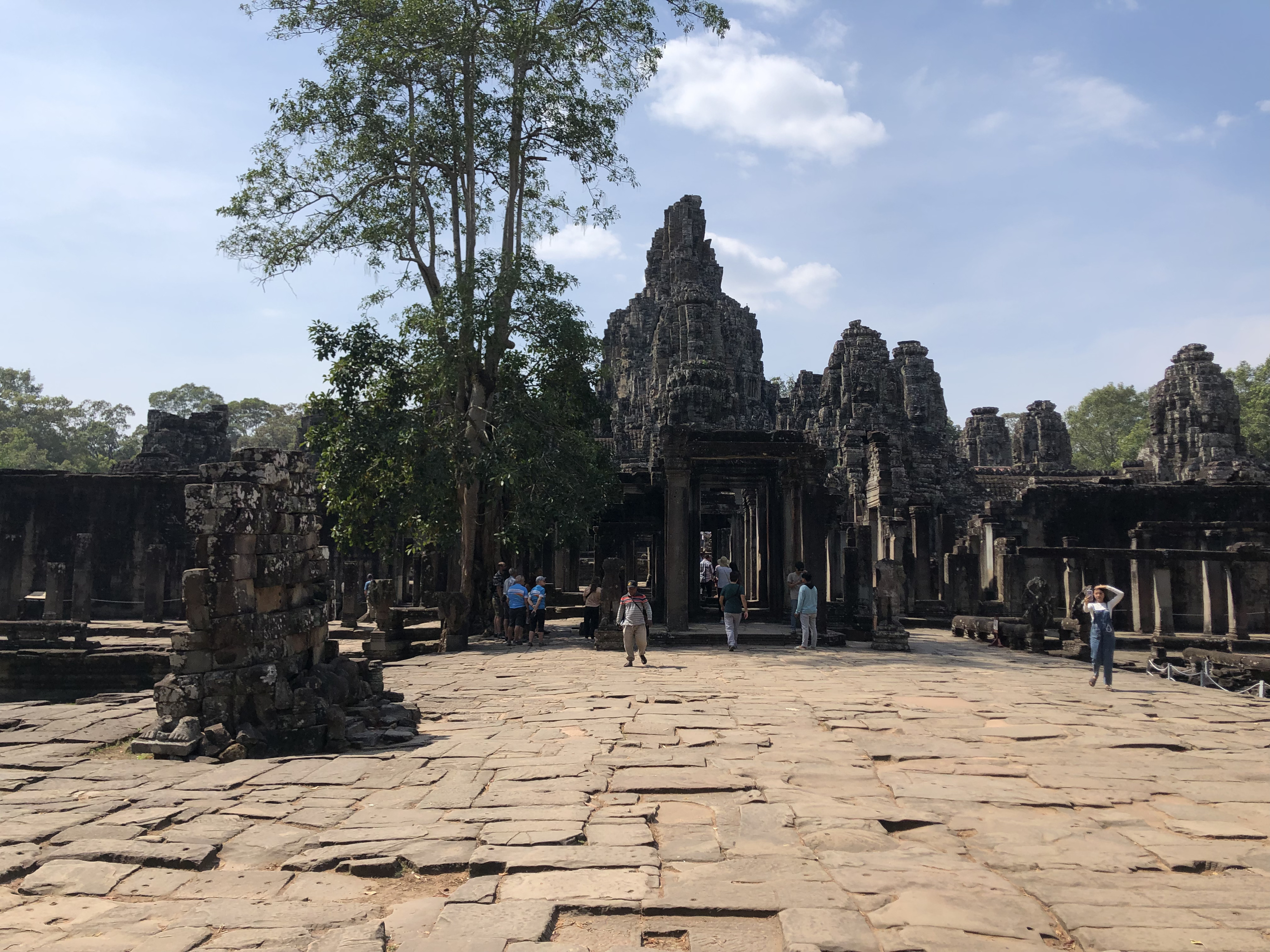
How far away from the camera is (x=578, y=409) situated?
1881 cm

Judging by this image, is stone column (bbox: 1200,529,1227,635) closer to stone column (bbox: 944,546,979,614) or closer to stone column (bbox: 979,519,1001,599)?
stone column (bbox: 979,519,1001,599)

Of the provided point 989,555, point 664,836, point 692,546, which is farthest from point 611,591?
point 664,836

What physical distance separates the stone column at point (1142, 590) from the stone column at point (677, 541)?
9.61 m

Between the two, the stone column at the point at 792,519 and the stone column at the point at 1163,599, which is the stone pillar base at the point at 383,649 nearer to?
the stone column at the point at 792,519

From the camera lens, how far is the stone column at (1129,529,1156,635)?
1842 centimetres

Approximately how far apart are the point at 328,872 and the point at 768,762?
320cm

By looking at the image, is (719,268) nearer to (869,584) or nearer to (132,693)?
(869,584)

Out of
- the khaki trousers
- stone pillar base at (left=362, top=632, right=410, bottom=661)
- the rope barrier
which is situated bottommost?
the rope barrier

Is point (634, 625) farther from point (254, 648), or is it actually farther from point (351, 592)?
point (351, 592)

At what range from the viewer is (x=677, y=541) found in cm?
1689

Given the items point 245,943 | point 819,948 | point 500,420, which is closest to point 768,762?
point 819,948

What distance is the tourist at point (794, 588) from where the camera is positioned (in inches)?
596

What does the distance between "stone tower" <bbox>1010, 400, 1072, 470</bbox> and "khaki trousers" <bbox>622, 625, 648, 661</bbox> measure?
33.3 metres

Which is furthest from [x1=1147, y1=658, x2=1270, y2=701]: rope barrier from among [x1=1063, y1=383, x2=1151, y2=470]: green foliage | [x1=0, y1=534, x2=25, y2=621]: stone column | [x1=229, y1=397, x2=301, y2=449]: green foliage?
[x1=229, y1=397, x2=301, y2=449]: green foliage
